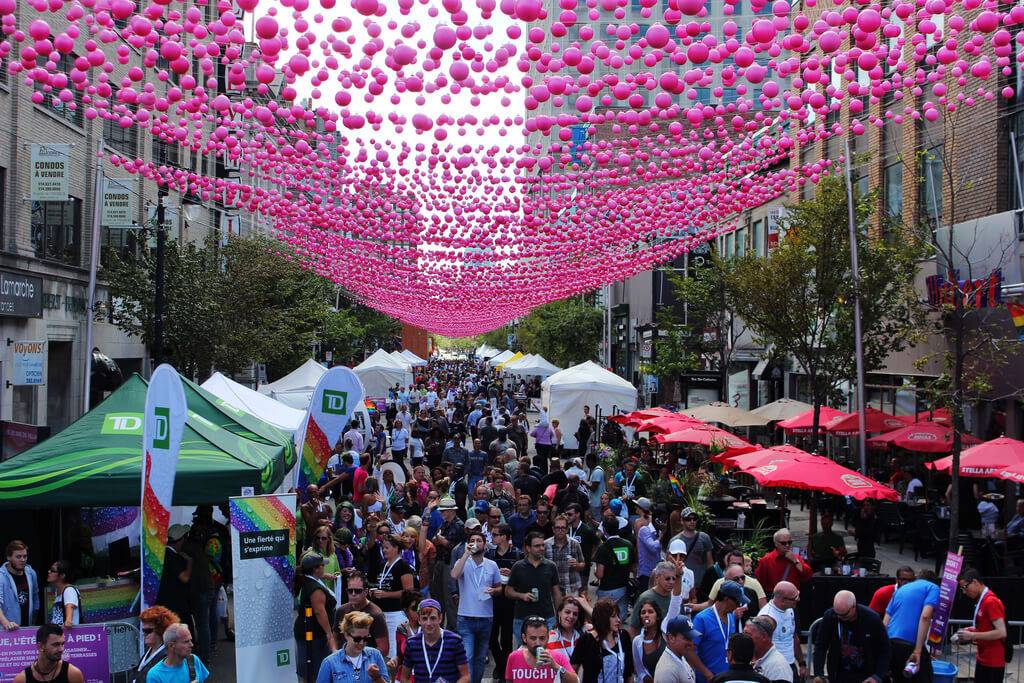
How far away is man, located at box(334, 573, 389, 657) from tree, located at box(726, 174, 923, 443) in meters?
14.0

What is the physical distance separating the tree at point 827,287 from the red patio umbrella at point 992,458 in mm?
5829

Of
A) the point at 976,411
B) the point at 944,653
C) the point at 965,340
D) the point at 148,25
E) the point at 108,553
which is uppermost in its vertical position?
the point at 148,25

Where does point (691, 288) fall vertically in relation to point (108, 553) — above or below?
above

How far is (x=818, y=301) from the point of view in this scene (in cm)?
2162

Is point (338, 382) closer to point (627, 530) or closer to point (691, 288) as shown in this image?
point (627, 530)

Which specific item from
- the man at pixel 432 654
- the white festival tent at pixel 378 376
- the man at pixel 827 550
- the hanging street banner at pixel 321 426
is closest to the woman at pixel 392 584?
the man at pixel 432 654

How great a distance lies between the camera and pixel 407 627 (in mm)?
7738

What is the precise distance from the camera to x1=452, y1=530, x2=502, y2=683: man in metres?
9.16

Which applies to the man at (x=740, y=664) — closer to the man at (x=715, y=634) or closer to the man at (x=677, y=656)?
the man at (x=677, y=656)

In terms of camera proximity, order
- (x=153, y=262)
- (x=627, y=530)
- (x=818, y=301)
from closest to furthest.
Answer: (x=627, y=530) < (x=818, y=301) < (x=153, y=262)

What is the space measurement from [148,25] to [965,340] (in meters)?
16.6

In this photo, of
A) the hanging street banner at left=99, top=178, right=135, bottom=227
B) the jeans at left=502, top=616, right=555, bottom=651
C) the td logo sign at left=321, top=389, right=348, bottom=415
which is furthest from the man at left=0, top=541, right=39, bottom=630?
the hanging street banner at left=99, top=178, right=135, bottom=227

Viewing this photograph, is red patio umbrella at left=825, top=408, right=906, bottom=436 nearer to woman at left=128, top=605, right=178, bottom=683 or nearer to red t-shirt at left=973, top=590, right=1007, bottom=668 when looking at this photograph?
red t-shirt at left=973, top=590, right=1007, bottom=668

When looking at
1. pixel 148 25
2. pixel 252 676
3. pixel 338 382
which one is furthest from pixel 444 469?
pixel 148 25
